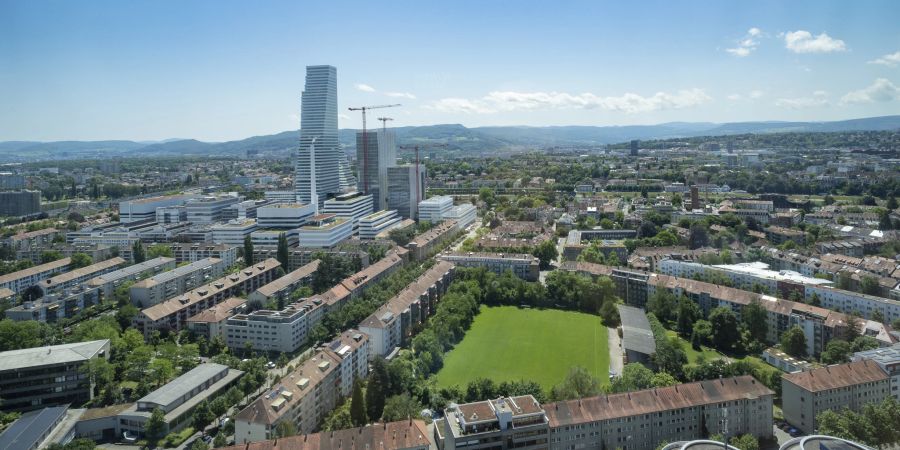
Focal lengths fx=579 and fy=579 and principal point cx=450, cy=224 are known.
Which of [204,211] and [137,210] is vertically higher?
[137,210]

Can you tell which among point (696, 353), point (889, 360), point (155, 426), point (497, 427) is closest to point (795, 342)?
point (696, 353)

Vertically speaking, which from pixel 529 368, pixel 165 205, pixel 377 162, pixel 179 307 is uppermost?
pixel 377 162

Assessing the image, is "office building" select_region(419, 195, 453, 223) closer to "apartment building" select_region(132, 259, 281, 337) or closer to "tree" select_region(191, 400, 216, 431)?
"apartment building" select_region(132, 259, 281, 337)

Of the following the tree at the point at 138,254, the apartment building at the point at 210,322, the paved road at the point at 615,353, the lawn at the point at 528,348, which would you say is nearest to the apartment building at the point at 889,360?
the paved road at the point at 615,353

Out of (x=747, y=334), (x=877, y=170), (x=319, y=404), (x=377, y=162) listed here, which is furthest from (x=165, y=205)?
(x=877, y=170)

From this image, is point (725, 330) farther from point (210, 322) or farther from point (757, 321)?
point (210, 322)

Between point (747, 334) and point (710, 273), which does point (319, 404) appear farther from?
point (710, 273)
